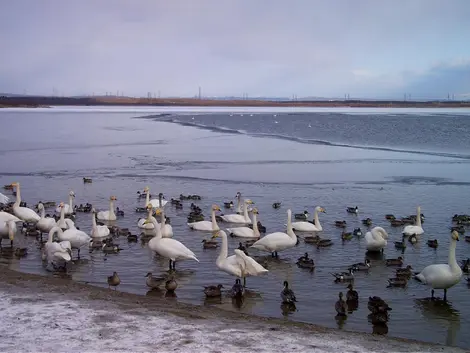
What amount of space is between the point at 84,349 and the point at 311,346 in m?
2.60

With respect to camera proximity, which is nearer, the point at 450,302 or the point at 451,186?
the point at 450,302

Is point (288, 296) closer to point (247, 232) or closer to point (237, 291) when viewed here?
point (237, 291)

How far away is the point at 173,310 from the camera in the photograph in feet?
28.7

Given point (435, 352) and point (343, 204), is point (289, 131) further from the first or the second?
point (435, 352)

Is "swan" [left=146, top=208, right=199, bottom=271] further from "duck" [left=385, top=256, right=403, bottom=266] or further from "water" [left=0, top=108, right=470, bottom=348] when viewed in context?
"duck" [left=385, top=256, right=403, bottom=266]

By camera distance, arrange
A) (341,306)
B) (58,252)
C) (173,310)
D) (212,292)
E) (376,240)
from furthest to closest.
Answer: (376,240)
(58,252)
(212,292)
(341,306)
(173,310)

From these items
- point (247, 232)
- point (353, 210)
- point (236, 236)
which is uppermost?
point (353, 210)

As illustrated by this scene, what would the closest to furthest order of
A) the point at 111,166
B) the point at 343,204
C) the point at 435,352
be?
the point at 435,352
the point at 343,204
the point at 111,166

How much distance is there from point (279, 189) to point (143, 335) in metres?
14.1

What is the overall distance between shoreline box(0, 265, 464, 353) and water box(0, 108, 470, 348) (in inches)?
24.9

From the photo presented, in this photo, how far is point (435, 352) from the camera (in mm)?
7391

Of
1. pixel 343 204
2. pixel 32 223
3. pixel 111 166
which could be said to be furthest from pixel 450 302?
pixel 111 166

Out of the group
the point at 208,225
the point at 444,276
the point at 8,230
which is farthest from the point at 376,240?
Answer: the point at 8,230

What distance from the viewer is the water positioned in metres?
10.1
